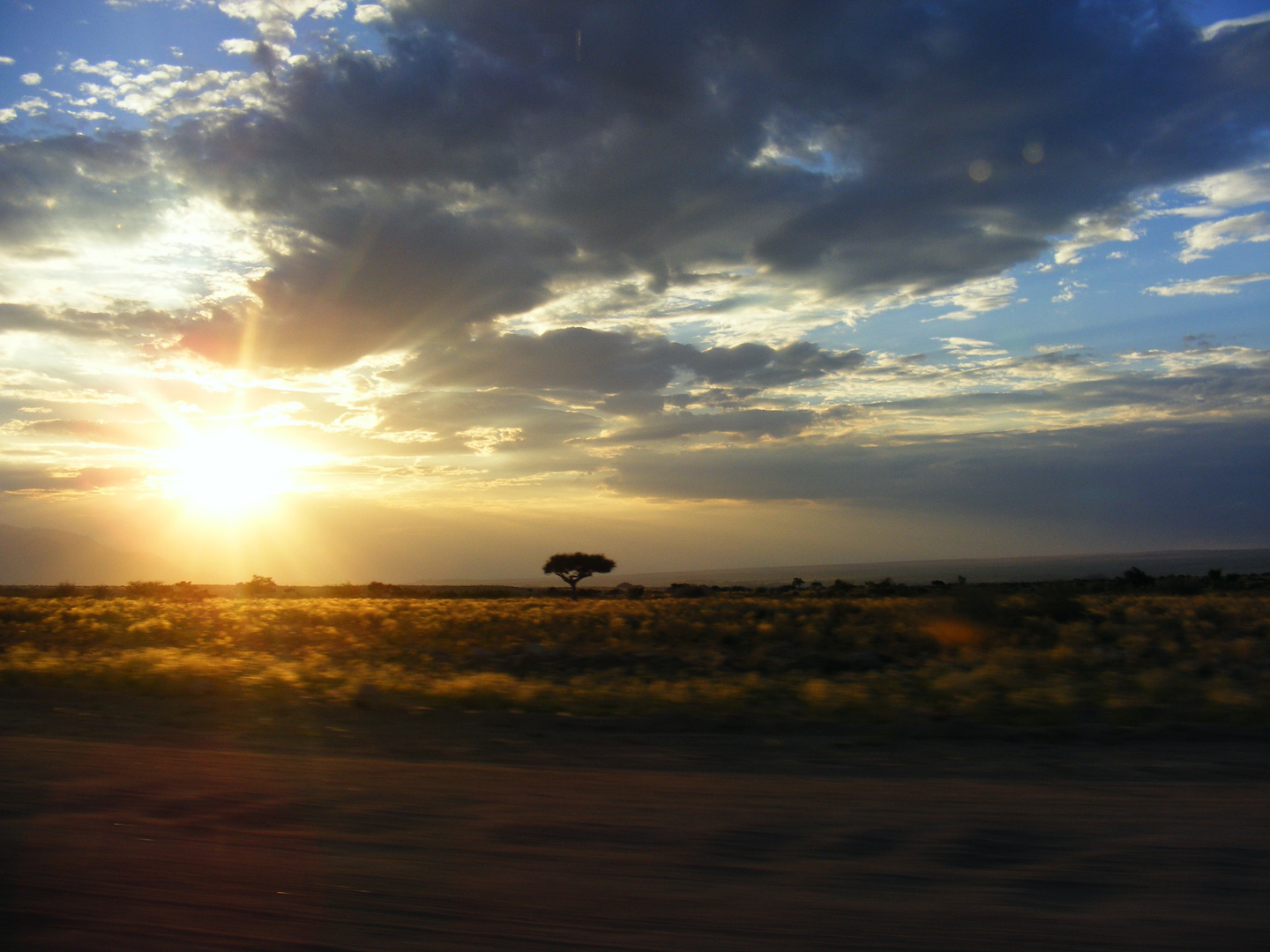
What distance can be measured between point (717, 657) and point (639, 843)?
15133 millimetres

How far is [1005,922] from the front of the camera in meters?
4.45

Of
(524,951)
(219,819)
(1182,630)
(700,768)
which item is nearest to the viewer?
(524,951)

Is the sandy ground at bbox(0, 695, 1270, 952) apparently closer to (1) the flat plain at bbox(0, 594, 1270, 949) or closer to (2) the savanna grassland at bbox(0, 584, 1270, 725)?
(1) the flat plain at bbox(0, 594, 1270, 949)

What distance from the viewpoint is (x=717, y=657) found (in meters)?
20.8

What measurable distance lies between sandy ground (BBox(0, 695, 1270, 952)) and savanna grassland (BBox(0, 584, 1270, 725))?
2239 mm

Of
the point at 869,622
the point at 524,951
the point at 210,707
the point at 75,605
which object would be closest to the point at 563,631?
the point at 869,622

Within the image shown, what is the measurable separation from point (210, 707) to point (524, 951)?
31.3 feet

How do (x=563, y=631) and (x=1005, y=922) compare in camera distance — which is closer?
(x=1005, y=922)

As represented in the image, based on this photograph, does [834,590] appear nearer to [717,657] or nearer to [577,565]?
[577,565]

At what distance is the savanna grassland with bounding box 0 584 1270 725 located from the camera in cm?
1180

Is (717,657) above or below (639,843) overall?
below

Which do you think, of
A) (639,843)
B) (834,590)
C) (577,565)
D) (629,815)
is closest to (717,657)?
(629,815)

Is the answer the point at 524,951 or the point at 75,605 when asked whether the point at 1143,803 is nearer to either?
the point at 524,951

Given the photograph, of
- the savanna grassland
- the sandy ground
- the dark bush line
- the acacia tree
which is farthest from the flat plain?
the acacia tree
